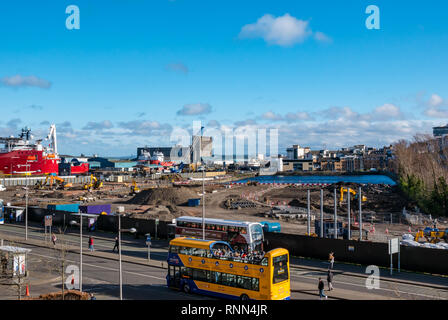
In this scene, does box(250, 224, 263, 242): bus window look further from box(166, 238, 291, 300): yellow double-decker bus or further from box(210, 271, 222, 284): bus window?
box(210, 271, 222, 284): bus window

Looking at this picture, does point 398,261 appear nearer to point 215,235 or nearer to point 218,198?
point 215,235

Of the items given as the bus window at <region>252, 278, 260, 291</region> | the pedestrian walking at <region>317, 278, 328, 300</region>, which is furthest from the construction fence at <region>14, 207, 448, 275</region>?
the bus window at <region>252, 278, 260, 291</region>

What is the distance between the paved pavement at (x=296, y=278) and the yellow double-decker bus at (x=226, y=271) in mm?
1098

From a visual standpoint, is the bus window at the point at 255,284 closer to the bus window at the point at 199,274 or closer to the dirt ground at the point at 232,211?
the bus window at the point at 199,274

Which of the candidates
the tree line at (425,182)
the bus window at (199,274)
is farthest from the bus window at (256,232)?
the tree line at (425,182)

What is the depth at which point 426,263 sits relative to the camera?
89.9 feet

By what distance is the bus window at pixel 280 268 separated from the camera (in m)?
19.3

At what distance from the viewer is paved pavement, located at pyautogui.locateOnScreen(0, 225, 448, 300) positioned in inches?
887

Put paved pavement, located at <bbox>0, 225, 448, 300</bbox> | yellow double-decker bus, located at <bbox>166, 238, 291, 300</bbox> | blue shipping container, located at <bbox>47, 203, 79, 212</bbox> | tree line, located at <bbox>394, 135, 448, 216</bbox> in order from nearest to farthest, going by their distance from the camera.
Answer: yellow double-decker bus, located at <bbox>166, 238, 291, 300</bbox>
paved pavement, located at <bbox>0, 225, 448, 300</bbox>
tree line, located at <bbox>394, 135, 448, 216</bbox>
blue shipping container, located at <bbox>47, 203, 79, 212</bbox>
